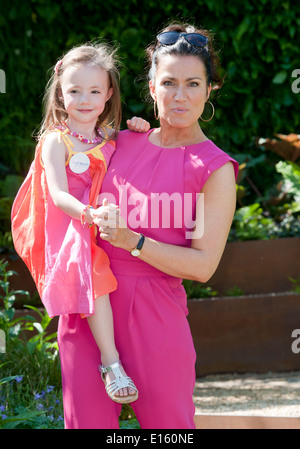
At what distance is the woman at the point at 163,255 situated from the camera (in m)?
2.25

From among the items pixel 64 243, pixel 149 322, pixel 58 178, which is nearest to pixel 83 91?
pixel 58 178

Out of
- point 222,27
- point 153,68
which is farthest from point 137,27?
point 153,68

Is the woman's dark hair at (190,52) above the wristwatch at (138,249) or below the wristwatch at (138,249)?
above

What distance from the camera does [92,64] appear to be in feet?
8.07

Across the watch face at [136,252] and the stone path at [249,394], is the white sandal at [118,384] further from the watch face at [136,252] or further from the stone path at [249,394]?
the stone path at [249,394]

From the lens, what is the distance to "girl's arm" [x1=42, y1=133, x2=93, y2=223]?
224 centimetres

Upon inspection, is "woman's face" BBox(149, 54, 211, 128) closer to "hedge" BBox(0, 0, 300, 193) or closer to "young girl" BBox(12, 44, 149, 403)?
"young girl" BBox(12, 44, 149, 403)

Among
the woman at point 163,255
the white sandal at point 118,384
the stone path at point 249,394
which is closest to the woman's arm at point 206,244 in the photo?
the woman at point 163,255

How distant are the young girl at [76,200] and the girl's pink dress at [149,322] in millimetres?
65

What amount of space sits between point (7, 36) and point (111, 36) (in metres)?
0.88

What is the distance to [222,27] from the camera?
6066mm

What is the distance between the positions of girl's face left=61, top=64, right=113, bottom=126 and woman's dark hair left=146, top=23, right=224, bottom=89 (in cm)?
19

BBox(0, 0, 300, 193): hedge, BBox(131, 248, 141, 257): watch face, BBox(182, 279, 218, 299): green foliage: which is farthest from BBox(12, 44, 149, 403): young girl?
BBox(0, 0, 300, 193): hedge
